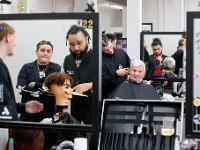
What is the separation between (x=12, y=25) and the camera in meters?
1.82

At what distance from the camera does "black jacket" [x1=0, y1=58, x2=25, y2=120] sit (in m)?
1.82

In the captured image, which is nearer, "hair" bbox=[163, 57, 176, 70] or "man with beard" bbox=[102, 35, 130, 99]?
"man with beard" bbox=[102, 35, 130, 99]

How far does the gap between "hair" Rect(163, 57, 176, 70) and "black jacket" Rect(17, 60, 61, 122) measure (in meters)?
3.40

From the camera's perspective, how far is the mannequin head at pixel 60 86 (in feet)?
5.86

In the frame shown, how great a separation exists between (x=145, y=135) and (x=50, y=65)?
1.82ft

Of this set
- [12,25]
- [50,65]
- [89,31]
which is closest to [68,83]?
[50,65]

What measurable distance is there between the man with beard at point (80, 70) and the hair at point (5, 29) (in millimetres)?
282

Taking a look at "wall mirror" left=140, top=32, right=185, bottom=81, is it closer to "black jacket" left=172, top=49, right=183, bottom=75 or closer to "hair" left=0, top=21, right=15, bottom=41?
"black jacket" left=172, top=49, right=183, bottom=75

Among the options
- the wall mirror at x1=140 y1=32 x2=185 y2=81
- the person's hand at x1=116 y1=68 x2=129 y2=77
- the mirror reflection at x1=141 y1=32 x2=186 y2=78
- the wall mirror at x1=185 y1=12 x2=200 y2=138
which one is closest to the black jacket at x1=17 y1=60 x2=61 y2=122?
the wall mirror at x1=185 y1=12 x2=200 y2=138

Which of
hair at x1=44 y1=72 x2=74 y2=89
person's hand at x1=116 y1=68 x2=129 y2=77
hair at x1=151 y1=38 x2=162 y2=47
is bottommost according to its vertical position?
person's hand at x1=116 y1=68 x2=129 y2=77

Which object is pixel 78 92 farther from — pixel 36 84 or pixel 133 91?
pixel 133 91

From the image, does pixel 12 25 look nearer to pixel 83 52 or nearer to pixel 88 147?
pixel 83 52

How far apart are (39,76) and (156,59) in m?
3.49

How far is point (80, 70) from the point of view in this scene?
1777 millimetres
